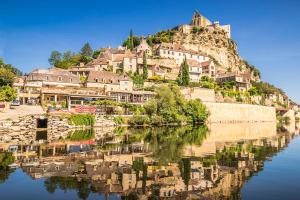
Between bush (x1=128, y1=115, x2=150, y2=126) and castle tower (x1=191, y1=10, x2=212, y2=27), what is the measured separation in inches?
2952

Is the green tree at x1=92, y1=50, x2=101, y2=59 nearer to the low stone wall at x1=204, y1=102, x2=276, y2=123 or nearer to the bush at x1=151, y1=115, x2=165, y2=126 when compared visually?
the low stone wall at x1=204, y1=102, x2=276, y2=123

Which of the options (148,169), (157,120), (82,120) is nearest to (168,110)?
(157,120)

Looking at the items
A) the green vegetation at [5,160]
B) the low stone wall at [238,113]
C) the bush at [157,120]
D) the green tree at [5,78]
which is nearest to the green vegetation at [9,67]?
the green tree at [5,78]

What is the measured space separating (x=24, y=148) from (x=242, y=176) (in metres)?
17.9

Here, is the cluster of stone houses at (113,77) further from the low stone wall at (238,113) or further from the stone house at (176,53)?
the low stone wall at (238,113)

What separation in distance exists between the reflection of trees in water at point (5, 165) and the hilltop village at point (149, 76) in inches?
1100

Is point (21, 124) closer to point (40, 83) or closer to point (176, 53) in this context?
point (40, 83)

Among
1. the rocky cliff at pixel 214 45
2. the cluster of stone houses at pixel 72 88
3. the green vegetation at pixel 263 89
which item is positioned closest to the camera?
the cluster of stone houses at pixel 72 88

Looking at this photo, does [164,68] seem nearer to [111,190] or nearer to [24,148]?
[24,148]

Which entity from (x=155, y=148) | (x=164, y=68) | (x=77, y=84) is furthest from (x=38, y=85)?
(x=155, y=148)

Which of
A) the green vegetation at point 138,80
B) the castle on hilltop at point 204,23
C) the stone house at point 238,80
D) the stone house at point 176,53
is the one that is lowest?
the green vegetation at point 138,80

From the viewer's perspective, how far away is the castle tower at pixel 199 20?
123 m

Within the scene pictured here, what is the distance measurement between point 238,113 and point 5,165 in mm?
66277

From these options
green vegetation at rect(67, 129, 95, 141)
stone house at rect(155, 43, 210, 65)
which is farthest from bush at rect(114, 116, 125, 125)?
stone house at rect(155, 43, 210, 65)
